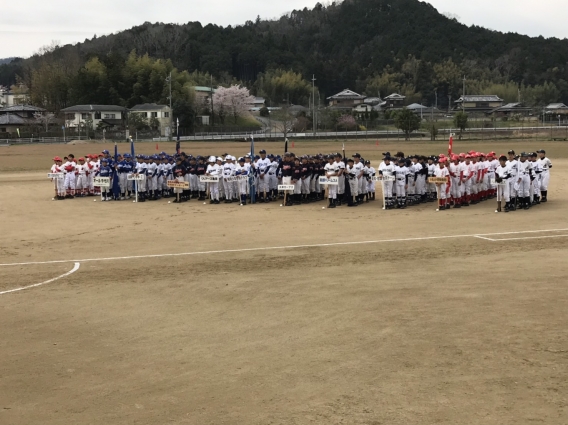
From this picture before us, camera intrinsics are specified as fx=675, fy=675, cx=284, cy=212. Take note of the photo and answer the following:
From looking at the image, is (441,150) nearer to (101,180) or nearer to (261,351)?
(101,180)

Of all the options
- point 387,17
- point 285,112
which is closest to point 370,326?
point 285,112

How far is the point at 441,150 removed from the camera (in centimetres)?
5262

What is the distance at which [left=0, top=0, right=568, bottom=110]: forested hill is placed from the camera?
134625 mm

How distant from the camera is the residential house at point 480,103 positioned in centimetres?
10775

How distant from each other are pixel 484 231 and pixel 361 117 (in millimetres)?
80608

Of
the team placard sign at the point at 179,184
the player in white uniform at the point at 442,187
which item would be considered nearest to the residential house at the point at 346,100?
the team placard sign at the point at 179,184

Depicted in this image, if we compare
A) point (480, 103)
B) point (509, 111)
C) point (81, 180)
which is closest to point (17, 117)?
point (81, 180)

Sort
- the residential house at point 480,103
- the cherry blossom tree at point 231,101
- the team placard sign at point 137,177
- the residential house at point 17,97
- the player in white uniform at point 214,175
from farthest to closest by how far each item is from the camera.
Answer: the residential house at point 17,97, the residential house at point 480,103, the cherry blossom tree at point 231,101, the team placard sign at point 137,177, the player in white uniform at point 214,175

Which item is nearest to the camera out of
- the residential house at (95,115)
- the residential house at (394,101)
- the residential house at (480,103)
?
the residential house at (95,115)

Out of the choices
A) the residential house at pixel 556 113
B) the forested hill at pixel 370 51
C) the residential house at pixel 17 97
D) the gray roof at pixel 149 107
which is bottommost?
the residential house at pixel 556 113

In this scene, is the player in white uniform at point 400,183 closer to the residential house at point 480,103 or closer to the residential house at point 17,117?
the residential house at point 17,117

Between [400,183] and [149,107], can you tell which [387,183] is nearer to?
[400,183]

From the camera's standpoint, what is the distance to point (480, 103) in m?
109

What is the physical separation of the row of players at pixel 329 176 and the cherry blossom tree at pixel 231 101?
248 feet
